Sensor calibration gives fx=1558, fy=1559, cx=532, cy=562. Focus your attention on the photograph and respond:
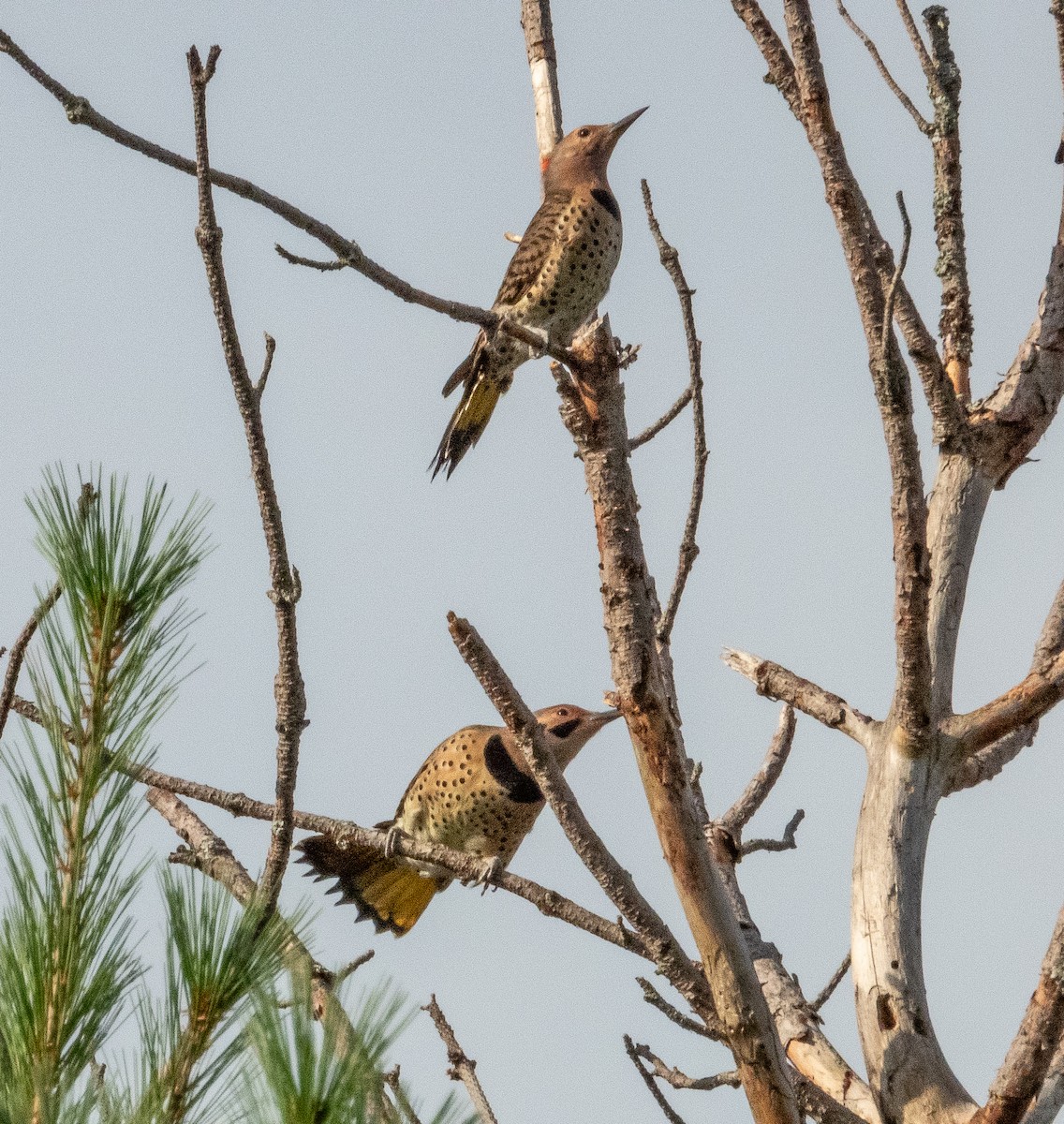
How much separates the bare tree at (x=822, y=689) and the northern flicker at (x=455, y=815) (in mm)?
1653

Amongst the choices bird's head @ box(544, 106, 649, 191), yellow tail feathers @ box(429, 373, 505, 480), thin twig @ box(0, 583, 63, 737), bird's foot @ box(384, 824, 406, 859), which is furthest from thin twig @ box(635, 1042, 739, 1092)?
bird's head @ box(544, 106, 649, 191)

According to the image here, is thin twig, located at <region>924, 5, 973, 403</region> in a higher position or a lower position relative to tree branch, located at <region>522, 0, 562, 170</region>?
lower

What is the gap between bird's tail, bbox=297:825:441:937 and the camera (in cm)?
561

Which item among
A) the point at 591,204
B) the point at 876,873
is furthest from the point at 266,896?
the point at 591,204

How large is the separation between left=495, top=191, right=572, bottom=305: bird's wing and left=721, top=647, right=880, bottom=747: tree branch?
2.71 m

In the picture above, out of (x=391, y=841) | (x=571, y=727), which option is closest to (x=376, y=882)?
(x=571, y=727)

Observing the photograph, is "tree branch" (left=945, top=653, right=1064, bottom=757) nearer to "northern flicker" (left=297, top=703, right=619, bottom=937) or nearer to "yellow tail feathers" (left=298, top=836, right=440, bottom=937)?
"northern flicker" (left=297, top=703, right=619, bottom=937)

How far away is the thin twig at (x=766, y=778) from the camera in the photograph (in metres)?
4.11

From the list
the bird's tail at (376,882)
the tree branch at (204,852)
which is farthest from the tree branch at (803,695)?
the bird's tail at (376,882)

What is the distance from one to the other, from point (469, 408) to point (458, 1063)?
3.35 meters

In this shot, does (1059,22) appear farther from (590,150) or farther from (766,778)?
(590,150)

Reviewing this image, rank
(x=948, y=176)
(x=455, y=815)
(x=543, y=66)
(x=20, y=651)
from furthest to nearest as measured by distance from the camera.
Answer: (x=455, y=815), (x=543, y=66), (x=948, y=176), (x=20, y=651)

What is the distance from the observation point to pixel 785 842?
4.40m

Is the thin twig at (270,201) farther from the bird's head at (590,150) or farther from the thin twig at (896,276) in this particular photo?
the bird's head at (590,150)
